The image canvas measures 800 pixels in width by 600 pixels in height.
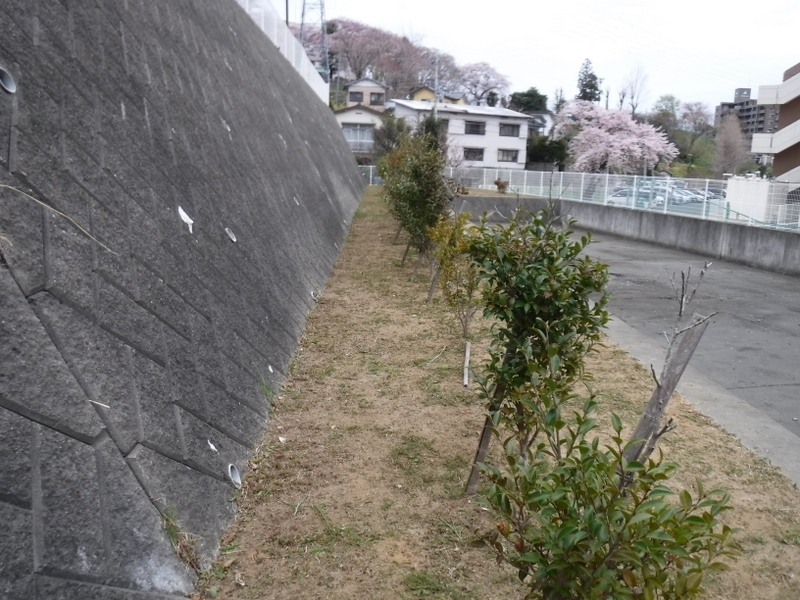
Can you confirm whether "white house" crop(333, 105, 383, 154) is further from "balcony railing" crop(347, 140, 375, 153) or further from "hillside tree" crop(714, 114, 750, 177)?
"hillside tree" crop(714, 114, 750, 177)

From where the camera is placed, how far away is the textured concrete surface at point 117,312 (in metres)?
2.14

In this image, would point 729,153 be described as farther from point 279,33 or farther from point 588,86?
point 279,33

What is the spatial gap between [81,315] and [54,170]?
0.81 metres

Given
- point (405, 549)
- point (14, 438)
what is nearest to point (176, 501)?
point (14, 438)

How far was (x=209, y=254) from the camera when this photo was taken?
4.59 metres

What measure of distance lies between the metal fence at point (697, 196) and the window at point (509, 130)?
2128 centimetres

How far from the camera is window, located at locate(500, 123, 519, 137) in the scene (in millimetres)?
48875


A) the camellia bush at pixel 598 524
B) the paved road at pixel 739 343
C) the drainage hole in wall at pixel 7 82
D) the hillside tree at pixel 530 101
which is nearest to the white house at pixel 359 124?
the hillside tree at pixel 530 101

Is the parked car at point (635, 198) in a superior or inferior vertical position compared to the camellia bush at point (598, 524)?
superior

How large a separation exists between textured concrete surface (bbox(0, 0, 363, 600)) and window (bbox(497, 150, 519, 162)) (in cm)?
4503

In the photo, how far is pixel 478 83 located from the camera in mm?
71500

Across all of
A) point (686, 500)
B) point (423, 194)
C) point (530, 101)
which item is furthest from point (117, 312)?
point (530, 101)

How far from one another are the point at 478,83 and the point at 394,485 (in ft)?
Answer: 238

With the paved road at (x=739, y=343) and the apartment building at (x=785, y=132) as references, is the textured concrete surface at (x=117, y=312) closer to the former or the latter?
the paved road at (x=739, y=343)
